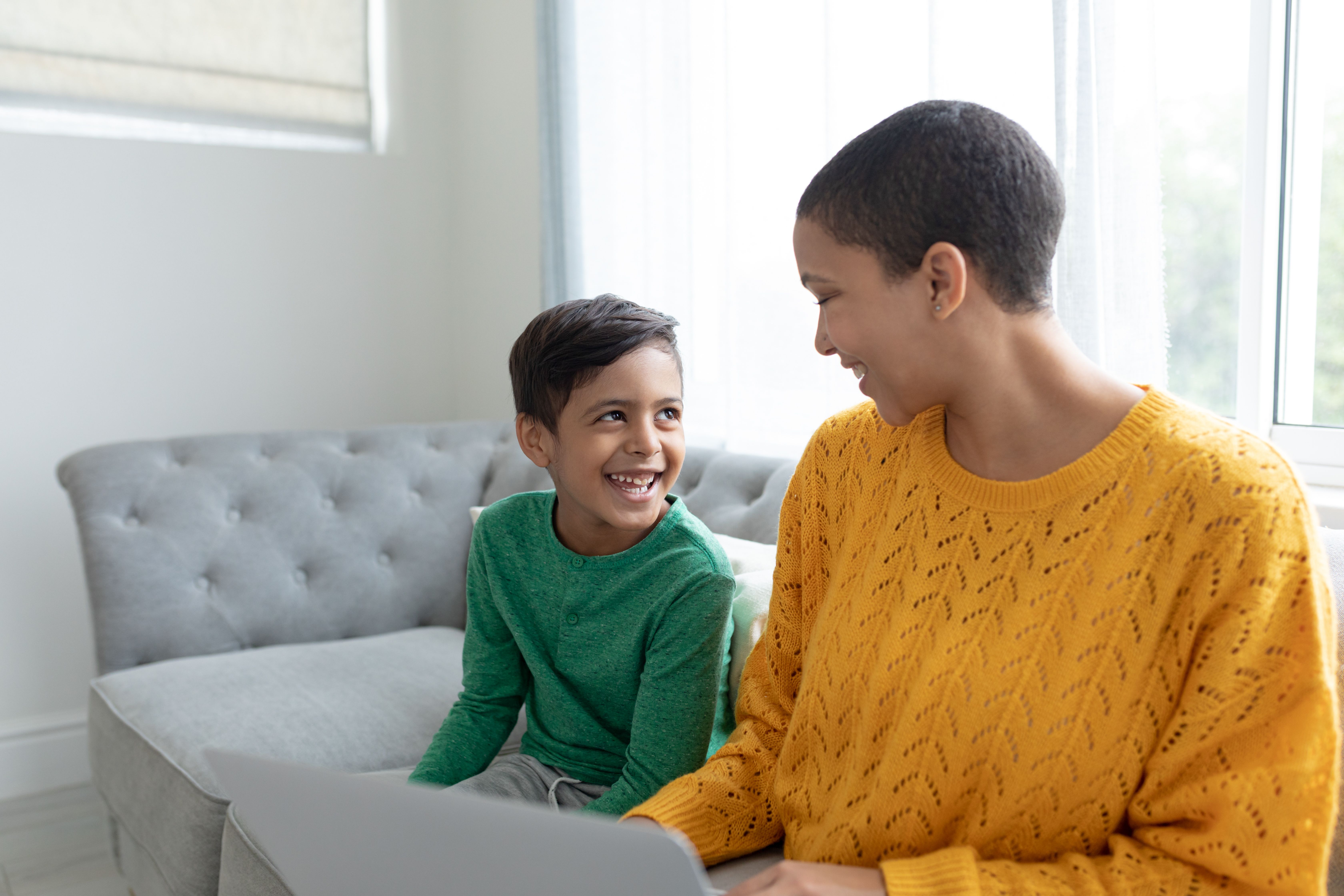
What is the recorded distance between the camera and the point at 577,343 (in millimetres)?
1241

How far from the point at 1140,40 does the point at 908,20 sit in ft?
1.56

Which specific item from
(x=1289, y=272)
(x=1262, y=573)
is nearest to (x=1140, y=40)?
(x=1289, y=272)

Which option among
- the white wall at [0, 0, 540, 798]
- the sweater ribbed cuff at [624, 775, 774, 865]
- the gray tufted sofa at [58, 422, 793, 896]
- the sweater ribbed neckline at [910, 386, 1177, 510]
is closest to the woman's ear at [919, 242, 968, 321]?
the sweater ribbed neckline at [910, 386, 1177, 510]

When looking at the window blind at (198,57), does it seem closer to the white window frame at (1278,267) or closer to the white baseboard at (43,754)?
the white baseboard at (43,754)

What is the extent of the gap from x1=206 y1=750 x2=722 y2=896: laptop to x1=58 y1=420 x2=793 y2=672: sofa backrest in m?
1.11

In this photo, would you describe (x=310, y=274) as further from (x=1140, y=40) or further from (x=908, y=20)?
(x=1140, y=40)

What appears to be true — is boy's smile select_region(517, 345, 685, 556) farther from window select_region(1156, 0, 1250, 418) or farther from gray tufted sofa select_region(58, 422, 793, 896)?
window select_region(1156, 0, 1250, 418)

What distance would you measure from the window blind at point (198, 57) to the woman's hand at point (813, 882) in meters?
2.72

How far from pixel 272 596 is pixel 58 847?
81cm

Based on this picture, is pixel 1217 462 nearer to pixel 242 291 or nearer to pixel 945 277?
pixel 945 277

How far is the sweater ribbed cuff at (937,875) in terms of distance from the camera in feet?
2.61

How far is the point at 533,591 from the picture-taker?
1.33m

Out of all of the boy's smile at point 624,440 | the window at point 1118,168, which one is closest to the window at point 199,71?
the window at point 1118,168

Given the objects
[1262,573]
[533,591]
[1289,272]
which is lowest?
[533,591]
